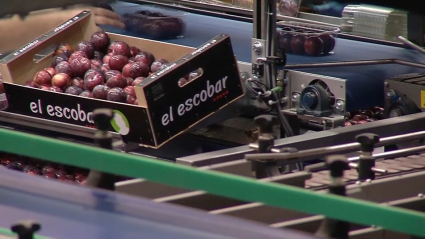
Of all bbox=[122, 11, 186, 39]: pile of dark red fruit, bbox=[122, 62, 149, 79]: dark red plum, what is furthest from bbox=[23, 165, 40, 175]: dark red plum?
bbox=[122, 11, 186, 39]: pile of dark red fruit

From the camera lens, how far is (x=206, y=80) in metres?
2.93

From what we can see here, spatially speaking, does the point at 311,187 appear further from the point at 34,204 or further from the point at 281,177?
the point at 34,204

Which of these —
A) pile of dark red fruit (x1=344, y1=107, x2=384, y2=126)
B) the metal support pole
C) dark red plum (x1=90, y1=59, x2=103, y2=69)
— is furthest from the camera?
dark red plum (x1=90, y1=59, x2=103, y2=69)

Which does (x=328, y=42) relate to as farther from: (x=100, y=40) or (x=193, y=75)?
(x=100, y=40)

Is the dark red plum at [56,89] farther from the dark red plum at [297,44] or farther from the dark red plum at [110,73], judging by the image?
the dark red plum at [297,44]

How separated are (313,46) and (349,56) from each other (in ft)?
0.55

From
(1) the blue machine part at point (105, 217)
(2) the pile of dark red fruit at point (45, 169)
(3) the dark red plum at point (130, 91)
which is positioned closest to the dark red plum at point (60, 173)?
(2) the pile of dark red fruit at point (45, 169)

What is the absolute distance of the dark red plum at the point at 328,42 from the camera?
3.46 metres

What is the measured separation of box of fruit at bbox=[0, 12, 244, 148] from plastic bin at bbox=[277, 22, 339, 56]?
53 cm

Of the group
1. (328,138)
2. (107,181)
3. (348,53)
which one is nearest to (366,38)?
(348,53)

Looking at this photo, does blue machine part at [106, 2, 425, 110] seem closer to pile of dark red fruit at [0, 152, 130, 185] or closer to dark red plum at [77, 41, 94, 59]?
dark red plum at [77, 41, 94, 59]

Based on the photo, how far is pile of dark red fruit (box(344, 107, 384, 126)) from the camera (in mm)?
2967

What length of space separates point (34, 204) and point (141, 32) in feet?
8.33

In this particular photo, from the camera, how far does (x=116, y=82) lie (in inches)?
119
